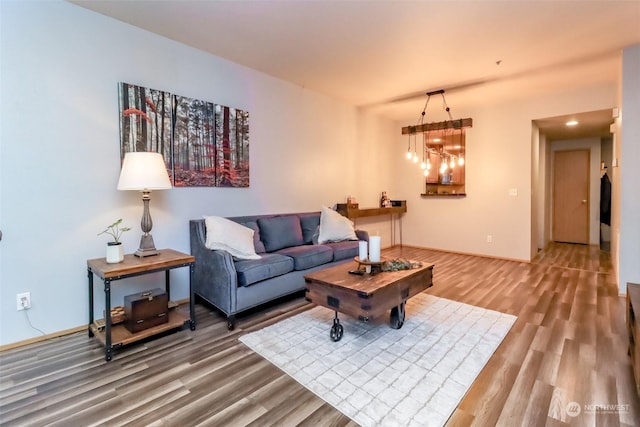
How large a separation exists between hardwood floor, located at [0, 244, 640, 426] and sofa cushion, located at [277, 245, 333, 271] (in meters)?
0.52

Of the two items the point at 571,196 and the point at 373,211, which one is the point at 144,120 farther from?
the point at 571,196

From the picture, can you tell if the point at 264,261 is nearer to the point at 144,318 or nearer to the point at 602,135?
the point at 144,318

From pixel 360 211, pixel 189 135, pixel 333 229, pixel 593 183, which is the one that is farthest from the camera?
pixel 593 183

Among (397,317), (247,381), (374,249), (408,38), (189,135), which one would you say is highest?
(408,38)

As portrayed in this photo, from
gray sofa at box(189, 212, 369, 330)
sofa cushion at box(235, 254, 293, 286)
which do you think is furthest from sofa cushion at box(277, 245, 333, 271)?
sofa cushion at box(235, 254, 293, 286)

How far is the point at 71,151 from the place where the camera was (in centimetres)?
253

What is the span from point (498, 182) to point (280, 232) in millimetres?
3962

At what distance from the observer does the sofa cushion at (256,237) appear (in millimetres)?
3386

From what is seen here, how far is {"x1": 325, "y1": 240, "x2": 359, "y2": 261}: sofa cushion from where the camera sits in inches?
145

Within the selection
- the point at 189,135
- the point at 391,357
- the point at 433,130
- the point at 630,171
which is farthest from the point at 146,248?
the point at 433,130

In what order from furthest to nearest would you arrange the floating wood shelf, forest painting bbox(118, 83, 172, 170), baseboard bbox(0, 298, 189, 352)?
1. the floating wood shelf
2. forest painting bbox(118, 83, 172, 170)
3. baseboard bbox(0, 298, 189, 352)

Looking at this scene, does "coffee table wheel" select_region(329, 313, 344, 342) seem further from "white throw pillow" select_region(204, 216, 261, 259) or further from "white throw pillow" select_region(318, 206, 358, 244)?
"white throw pillow" select_region(318, 206, 358, 244)

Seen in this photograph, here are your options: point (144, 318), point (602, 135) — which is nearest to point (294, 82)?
point (144, 318)

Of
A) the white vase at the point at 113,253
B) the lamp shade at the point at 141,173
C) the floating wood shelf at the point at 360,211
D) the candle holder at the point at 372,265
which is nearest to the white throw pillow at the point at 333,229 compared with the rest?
the floating wood shelf at the point at 360,211
